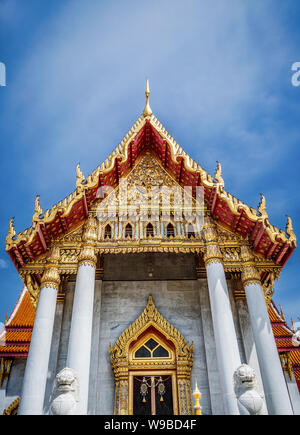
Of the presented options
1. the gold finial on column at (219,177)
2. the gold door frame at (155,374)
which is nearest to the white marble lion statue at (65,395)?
the gold door frame at (155,374)

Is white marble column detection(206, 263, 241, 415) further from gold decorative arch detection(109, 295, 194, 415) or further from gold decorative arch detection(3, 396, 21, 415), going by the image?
gold decorative arch detection(3, 396, 21, 415)

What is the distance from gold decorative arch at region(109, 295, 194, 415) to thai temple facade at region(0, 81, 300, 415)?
0.03 m

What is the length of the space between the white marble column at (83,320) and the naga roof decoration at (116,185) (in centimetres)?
85

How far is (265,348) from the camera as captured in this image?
744 cm

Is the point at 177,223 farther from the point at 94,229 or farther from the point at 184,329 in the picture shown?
the point at 184,329

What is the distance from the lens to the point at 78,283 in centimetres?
828

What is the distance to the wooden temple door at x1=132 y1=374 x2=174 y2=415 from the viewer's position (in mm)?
8430

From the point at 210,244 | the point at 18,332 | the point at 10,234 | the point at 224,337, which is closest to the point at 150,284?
the point at 210,244

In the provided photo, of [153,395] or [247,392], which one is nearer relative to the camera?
[247,392]

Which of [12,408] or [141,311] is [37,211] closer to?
[141,311]

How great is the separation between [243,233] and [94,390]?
5.43 m

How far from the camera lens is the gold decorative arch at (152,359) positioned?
332 inches

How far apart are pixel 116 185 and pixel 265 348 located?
591cm

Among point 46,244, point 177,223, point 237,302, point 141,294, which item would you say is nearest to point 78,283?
point 46,244
